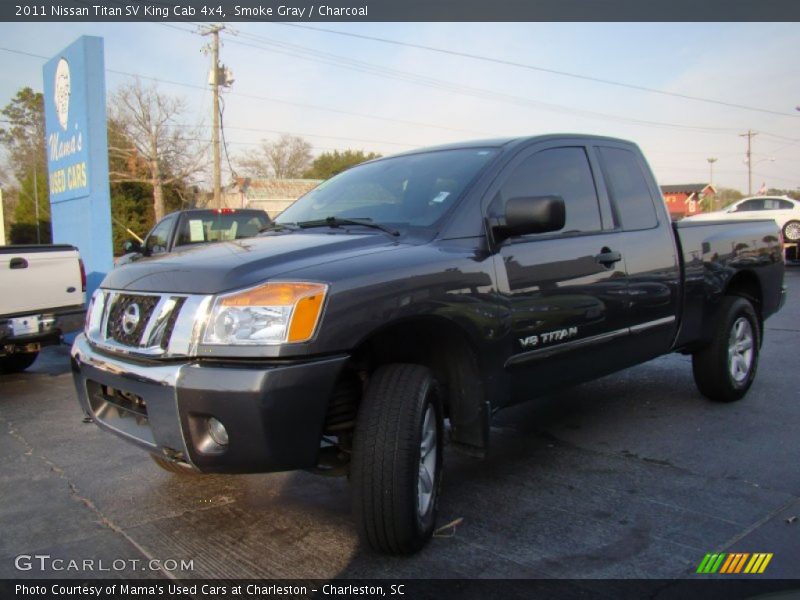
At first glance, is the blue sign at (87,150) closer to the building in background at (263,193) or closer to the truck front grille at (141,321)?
the truck front grille at (141,321)

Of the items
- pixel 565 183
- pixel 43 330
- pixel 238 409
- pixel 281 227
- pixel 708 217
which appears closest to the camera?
pixel 238 409

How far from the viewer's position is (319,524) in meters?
3.26

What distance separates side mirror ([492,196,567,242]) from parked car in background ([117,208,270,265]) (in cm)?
681

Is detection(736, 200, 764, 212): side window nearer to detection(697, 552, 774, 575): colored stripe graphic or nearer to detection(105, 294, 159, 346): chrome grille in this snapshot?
detection(697, 552, 774, 575): colored stripe graphic

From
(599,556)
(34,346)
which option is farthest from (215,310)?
(34,346)

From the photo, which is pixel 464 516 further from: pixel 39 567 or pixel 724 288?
pixel 724 288

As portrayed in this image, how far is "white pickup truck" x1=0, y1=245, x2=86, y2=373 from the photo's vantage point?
625 cm

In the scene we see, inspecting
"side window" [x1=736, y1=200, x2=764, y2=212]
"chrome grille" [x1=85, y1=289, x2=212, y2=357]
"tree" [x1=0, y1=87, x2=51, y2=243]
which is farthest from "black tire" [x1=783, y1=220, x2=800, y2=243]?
"tree" [x1=0, y1=87, x2=51, y2=243]

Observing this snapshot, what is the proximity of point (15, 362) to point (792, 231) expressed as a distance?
67.0 feet

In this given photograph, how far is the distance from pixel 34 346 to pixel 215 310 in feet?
15.4

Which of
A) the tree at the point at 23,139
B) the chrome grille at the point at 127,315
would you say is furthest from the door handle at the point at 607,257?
the tree at the point at 23,139

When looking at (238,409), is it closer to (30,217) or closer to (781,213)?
(781,213)

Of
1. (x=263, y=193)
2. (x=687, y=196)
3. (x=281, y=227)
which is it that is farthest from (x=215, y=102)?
(x=687, y=196)

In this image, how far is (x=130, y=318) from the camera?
9.59 feet
